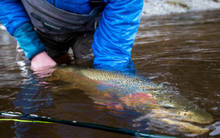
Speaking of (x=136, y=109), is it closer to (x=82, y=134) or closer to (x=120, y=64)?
(x=82, y=134)

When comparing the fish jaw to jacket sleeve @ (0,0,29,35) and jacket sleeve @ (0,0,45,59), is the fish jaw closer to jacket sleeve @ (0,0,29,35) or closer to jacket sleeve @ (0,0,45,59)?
jacket sleeve @ (0,0,45,59)

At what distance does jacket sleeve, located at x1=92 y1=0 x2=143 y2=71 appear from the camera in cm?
217

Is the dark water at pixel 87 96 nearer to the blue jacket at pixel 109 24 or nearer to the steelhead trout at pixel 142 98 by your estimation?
the steelhead trout at pixel 142 98

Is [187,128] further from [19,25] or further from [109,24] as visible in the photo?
[19,25]

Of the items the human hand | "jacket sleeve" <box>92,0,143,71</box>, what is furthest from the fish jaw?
the human hand

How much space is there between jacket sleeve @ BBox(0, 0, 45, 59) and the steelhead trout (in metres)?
0.42

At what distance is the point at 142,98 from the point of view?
60.9 inches

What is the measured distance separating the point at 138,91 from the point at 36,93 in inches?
31.6

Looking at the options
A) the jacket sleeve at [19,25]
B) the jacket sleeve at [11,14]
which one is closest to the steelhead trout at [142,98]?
the jacket sleeve at [19,25]

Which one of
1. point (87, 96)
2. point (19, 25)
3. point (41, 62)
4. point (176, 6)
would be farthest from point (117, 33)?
point (176, 6)

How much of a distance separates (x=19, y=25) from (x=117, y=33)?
108cm

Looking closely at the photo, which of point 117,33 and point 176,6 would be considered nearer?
point 117,33

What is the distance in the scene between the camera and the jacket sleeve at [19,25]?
94.6 inches

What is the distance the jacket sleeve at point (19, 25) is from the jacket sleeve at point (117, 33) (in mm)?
717
